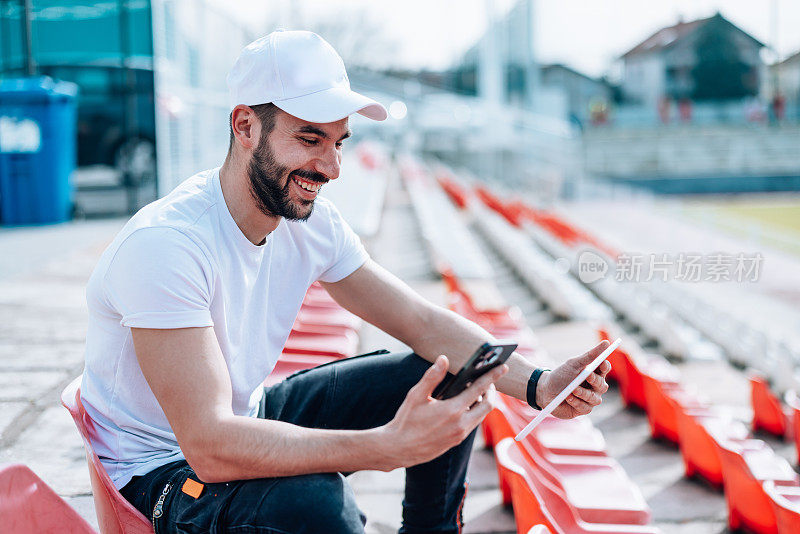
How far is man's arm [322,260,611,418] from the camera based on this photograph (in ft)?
7.00

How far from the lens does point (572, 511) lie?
2389 millimetres

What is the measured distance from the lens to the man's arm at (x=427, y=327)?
2.13 metres

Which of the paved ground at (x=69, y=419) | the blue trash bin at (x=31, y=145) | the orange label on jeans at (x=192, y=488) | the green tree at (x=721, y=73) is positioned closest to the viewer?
the orange label on jeans at (x=192, y=488)

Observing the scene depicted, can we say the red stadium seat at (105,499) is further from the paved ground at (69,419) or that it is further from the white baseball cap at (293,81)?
the white baseball cap at (293,81)

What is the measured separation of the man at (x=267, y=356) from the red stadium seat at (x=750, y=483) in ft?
3.98

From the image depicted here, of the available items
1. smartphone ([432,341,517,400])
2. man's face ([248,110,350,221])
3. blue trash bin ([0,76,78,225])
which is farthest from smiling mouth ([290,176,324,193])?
blue trash bin ([0,76,78,225])

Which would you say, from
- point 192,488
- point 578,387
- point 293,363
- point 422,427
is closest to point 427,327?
point 578,387

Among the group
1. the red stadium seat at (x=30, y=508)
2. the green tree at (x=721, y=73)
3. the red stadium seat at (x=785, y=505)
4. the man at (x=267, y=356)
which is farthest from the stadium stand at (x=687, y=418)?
the green tree at (x=721, y=73)

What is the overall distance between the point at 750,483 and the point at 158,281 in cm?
221

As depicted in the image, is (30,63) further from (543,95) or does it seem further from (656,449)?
(543,95)

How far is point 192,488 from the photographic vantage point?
5.54 feet

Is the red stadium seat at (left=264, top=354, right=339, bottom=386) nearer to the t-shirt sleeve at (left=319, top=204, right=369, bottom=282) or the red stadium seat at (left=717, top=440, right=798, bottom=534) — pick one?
the t-shirt sleeve at (left=319, top=204, right=369, bottom=282)

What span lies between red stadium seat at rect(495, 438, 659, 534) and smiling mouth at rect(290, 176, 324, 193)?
0.95 m

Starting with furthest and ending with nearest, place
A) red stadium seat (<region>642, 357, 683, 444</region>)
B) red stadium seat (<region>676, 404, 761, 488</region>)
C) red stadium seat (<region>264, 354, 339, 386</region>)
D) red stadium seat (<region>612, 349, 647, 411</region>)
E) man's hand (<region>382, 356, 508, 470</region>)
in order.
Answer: red stadium seat (<region>612, 349, 647, 411</region>), red stadium seat (<region>642, 357, 683, 444</region>), red stadium seat (<region>676, 404, 761, 488</region>), red stadium seat (<region>264, 354, 339, 386</region>), man's hand (<region>382, 356, 508, 470</region>)
